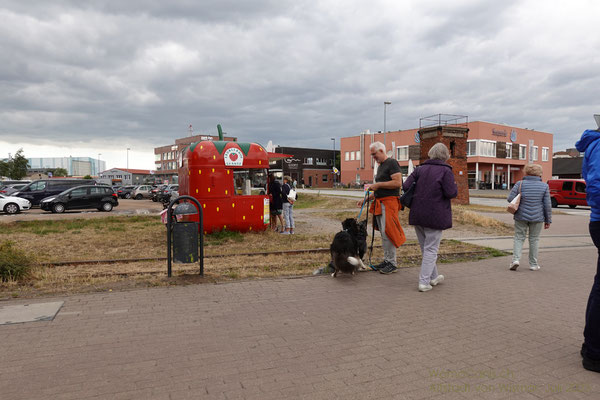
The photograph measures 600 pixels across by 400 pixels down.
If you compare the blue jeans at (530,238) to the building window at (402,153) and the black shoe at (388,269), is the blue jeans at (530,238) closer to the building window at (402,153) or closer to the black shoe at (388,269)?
the black shoe at (388,269)

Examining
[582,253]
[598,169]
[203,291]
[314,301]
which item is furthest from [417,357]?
[582,253]

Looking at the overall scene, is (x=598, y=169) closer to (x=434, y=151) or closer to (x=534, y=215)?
(x=434, y=151)

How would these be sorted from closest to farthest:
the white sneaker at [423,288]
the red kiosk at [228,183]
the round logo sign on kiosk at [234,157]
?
the white sneaker at [423,288]
the red kiosk at [228,183]
the round logo sign on kiosk at [234,157]

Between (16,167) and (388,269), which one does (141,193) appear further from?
(388,269)

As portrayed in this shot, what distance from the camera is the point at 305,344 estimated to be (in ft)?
12.2

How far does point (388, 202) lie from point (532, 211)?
267cm

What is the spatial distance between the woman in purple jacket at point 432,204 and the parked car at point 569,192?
23834mm

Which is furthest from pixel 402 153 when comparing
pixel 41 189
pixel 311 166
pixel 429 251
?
pixel 429 251

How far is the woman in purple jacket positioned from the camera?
542 cm

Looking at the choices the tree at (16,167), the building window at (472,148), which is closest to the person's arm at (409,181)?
the building window at (472,148)

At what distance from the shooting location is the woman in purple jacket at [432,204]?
542cm

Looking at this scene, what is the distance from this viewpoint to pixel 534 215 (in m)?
6.88

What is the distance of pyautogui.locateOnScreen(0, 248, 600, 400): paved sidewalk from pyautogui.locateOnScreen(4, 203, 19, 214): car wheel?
2114cm

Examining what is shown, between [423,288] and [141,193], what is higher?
[141,193]
